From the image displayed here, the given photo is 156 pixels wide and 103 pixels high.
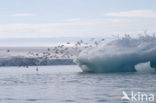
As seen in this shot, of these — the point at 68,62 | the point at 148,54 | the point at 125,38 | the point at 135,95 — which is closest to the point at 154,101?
the point at 135,95

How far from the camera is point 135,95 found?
21422mm

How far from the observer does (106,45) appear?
3906cm

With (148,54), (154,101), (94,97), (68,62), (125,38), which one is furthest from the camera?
(68,62)

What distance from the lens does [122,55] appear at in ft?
119

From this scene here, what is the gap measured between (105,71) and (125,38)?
131 inches

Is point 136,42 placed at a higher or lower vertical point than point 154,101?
higher

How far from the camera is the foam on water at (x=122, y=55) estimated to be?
119 ft

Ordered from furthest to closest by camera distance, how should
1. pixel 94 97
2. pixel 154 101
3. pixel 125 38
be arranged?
1. pixel 125 38
2. pixel 94 97
3. pixel 154 101

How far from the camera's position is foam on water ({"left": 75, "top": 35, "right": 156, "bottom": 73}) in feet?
119

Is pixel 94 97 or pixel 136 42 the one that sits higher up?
pixel 136 42

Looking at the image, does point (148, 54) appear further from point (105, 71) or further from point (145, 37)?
point (105, 71)

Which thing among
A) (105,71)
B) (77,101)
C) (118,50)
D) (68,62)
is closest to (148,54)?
(118,50)

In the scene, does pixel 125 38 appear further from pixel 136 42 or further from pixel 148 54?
pixel 148 54

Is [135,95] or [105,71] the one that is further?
[105,71]
